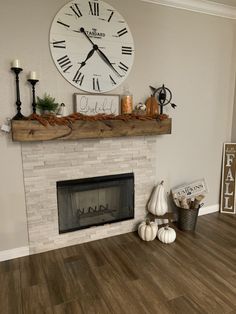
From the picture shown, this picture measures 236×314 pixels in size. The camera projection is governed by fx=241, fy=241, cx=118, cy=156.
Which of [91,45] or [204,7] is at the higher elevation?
[204,7]

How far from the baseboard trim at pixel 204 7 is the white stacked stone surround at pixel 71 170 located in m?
1.40

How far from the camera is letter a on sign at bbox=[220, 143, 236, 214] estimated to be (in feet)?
10.2

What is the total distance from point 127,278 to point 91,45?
2063 millimetres

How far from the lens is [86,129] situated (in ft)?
7.13

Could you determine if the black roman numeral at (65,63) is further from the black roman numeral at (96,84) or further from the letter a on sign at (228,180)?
the letter a on sign at (228,180)

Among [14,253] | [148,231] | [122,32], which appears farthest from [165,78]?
[14,253]

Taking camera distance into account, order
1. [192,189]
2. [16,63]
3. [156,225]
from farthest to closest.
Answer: [192,189]
[156,225]
[16,63]

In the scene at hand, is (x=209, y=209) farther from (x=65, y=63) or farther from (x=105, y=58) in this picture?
(x=65, y=63)

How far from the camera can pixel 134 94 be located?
8.21 feet

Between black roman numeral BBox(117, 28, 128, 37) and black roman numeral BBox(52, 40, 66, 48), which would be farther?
black roman numeral BBox(117, 28, 128, 37)

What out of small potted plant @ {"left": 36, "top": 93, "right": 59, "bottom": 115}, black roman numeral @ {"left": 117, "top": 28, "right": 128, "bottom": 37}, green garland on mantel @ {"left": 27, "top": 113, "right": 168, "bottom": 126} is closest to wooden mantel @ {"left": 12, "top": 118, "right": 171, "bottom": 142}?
green garland on mantel @ {"left": 27, "top": 113, "right": 168, "bottom": 126}

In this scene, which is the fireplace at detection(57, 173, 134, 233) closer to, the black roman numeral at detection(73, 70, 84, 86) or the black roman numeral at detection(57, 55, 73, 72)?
the black roman numeral at detection(73, 70, 84, 86)

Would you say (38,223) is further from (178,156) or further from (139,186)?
(178,156)

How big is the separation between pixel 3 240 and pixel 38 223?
13.0 inches
